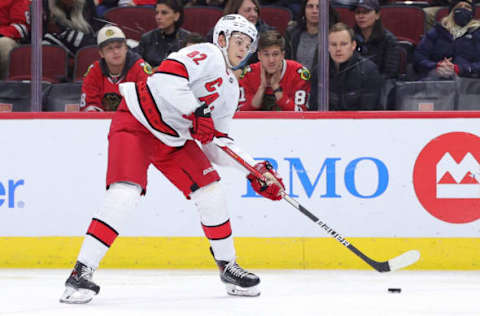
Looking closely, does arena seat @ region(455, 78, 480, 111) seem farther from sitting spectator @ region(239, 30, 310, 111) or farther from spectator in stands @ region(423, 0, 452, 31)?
sitting spectator @ region(239, 30, 310, 111)

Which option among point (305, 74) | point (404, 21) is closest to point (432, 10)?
point (404, 21)

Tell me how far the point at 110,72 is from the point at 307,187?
118 centimetres

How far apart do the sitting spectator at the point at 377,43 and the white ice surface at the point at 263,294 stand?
3.35 ft

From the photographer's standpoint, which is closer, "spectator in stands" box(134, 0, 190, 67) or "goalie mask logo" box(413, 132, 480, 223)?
"goalie mask logo" box(413, 132, 480, 223)

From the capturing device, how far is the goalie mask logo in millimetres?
4797

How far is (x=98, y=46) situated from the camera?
5039mm

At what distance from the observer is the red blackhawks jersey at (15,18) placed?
4965 mm

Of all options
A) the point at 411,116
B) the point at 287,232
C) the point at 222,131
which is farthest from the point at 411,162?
the point at 222,131

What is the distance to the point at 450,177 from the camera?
190 inches

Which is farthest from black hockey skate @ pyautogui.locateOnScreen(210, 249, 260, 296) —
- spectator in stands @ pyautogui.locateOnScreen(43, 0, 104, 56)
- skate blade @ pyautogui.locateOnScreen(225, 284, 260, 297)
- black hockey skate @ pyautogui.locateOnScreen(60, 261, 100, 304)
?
spectator in stands @ pyautogui.locateOnScreen(43, 0, 104, 56)

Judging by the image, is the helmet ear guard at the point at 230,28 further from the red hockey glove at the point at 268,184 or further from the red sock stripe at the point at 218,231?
the red sock stripe at the point at 218,231

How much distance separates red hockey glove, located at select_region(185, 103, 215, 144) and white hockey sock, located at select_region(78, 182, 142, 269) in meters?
0.36

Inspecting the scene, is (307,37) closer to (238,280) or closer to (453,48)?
(453,48)

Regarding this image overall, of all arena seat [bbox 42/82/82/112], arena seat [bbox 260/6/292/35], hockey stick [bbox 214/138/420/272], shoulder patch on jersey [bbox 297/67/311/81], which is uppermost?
arena seat [bbox 260/6/292/35]
